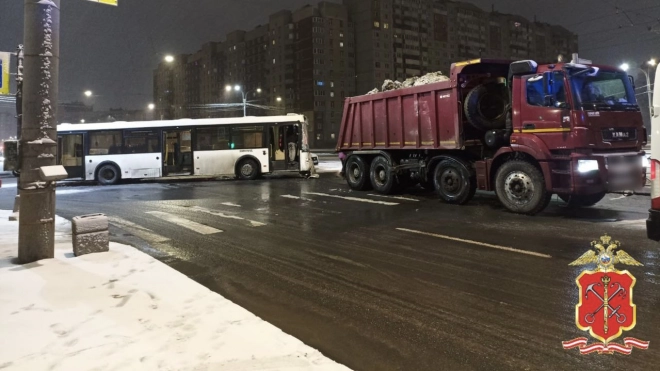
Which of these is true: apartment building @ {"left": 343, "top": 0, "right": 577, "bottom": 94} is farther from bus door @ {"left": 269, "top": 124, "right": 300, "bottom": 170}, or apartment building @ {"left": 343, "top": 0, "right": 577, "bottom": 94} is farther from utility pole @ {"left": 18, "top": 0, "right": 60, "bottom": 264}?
utility pole @ {"left": 18, "top": 0, "right": 60, "bottom": 264}

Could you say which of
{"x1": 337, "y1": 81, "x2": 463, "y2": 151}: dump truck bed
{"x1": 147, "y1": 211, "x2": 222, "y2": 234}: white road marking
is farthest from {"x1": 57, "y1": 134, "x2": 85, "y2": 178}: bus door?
{"x1": 337, "y1": 81, "x2": 463, "y2": 151}: dump truck bed

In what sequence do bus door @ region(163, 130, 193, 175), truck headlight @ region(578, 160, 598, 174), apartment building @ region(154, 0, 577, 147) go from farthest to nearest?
apartment building @ region(154, 0, 577, 147), bus door @ region(163, 130, 193, 175), truck headlight @ region(578, 160, 598, 174)

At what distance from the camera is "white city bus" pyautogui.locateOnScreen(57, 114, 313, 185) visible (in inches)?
858

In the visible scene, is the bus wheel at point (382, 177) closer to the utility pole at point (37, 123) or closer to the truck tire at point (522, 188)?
the truck tire at point (522, 188)

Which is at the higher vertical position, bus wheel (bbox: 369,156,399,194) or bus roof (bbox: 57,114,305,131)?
bus roof (bbox: 57,114,305,131)

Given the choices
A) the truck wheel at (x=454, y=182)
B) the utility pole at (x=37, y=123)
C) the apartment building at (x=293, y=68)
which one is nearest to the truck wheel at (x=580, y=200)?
the truck wheel at (x=454, y=182)

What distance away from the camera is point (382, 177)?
14.9 meters

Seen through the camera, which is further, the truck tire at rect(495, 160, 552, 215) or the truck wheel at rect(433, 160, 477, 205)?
the truck wheel at rect(433, 160, 477, 205)

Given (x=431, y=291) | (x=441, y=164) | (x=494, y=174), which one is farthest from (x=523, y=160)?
(x=431, y=291)

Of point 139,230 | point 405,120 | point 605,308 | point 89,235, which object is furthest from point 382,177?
point 605,308

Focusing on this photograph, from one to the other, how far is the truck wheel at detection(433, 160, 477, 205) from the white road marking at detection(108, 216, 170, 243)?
7049 mm

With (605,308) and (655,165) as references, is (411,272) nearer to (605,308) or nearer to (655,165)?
(605,308)

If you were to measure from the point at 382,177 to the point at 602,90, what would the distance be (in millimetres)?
6795

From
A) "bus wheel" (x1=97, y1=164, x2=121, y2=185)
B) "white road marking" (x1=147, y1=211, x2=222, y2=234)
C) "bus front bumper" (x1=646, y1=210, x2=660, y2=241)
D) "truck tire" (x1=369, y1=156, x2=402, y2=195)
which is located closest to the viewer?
"bus front bumper" (x1=646, y1=210, x2=660, y2=241)
